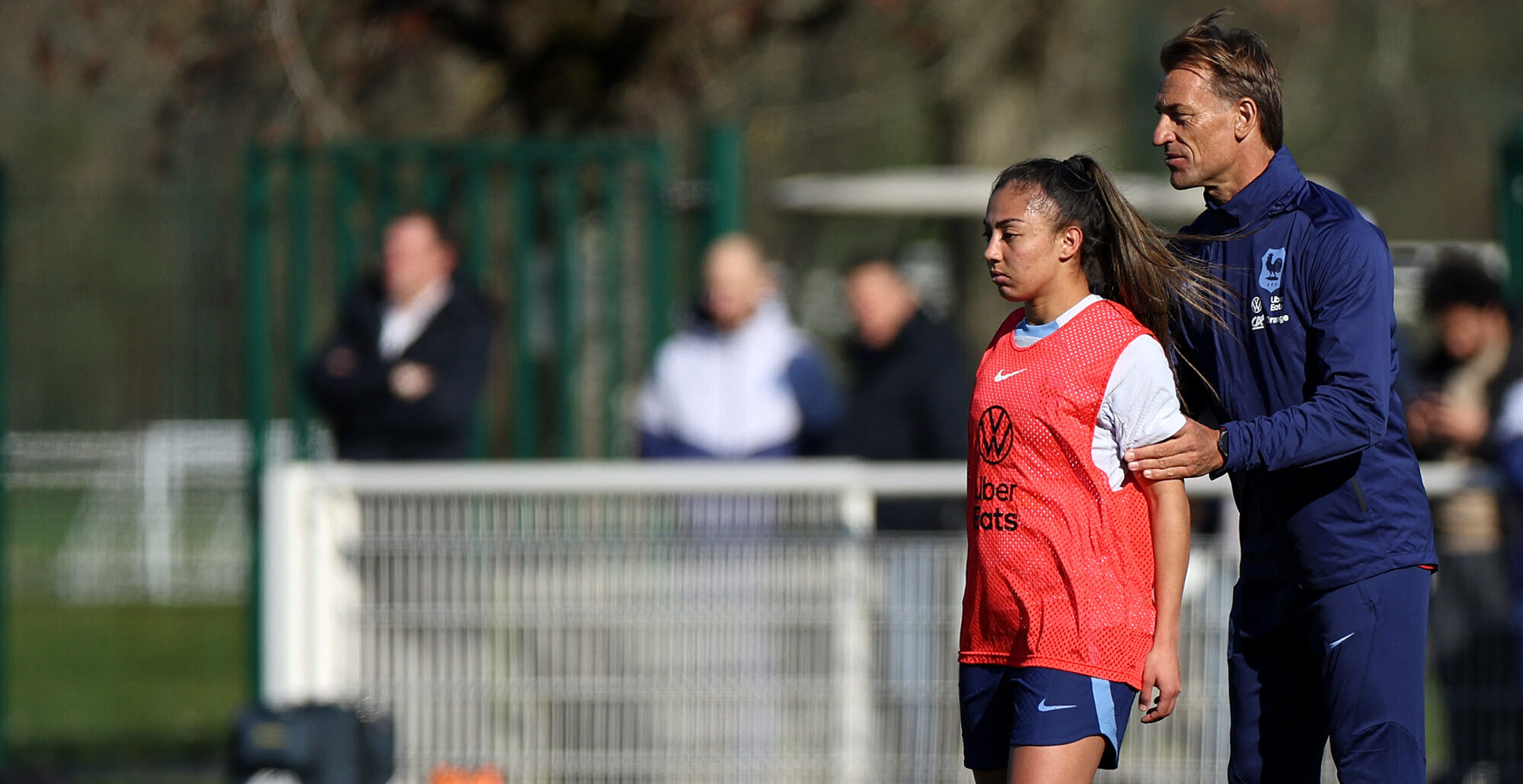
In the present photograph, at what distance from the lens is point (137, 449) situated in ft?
51.0

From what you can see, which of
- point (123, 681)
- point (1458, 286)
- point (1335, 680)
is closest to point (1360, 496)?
point (1335, 680)

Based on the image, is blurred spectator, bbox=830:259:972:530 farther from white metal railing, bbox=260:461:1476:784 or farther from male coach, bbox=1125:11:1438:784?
male coach, bbox=1125:11:1438:784

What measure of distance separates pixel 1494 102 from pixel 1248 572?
65.8 ft

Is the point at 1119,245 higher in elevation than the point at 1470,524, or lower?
higher

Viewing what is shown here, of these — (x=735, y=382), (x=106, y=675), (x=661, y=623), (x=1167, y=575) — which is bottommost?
(x=106, y=675)

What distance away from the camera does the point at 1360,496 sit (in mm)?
3764

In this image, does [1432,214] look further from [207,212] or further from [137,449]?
[207,212]

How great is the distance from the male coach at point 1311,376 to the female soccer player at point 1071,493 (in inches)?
5.8

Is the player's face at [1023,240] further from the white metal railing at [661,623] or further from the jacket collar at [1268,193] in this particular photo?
the white metal railing at [661,623]

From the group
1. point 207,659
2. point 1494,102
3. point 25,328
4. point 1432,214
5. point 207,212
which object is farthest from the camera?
point 1432,214

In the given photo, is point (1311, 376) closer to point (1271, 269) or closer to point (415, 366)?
point (1271, 269)

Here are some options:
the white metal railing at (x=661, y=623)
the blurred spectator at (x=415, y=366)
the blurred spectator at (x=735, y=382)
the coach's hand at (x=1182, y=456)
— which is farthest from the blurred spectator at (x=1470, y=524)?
the blurred spectator at (x=415, y=366)

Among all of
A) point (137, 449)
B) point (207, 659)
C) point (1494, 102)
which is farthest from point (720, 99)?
point (1494, 102)

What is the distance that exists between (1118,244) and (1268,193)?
31cm
